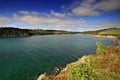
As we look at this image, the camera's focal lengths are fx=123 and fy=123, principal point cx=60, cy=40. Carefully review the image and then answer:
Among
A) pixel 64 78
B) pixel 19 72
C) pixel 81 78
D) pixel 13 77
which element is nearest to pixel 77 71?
pixel 81 78

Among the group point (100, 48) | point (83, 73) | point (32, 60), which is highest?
point (83, 73)

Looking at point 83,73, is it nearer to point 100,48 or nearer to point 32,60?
point 100,48

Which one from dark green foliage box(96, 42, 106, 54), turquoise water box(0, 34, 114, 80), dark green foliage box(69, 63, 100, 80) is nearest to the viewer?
dark green foliage box(69, 63, 100, 80)

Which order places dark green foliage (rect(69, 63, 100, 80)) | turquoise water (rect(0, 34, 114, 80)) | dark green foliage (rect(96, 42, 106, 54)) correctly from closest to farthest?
dark green foliage (rect(69, 63, 100, 80)) < turquoise water (rect(0, 34, 114, 80)) < dark green foliage (rect(96, 42, 106, 54))

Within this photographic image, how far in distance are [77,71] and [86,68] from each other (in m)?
1.20

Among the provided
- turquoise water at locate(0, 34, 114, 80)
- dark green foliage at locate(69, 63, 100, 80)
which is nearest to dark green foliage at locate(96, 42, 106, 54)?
turquoise water at locate(0, 34, 114, 80)

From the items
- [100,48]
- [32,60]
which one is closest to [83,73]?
[100,48]

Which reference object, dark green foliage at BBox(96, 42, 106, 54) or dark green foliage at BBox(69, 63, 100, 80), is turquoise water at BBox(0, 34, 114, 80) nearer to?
dark green foliage at BBox(96, 42, 106, 54)

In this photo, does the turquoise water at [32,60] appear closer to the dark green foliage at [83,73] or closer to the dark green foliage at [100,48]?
the dark green foliage at [100,48]

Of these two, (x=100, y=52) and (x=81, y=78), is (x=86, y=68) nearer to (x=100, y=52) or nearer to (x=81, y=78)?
(x=81, y=78)

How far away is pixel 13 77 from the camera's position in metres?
30.7

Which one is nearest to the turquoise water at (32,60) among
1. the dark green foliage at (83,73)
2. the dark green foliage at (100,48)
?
the dark green foliage at (100,48)

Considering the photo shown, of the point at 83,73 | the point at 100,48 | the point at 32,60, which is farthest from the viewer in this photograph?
the point at 32,60

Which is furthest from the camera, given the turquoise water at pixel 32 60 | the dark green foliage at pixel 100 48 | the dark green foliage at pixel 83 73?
the dark green foliage at pixel 100 48
